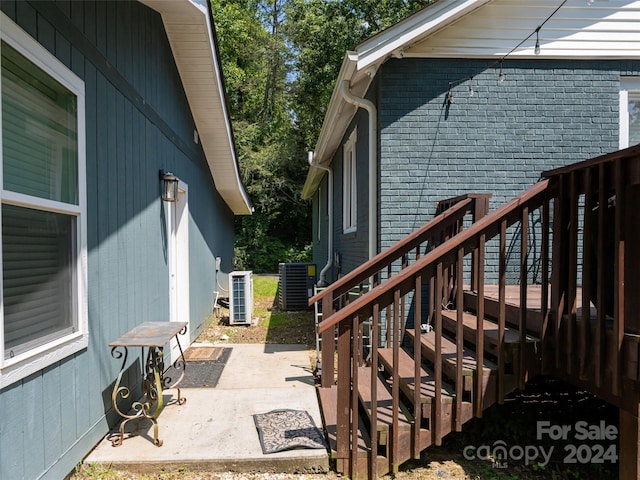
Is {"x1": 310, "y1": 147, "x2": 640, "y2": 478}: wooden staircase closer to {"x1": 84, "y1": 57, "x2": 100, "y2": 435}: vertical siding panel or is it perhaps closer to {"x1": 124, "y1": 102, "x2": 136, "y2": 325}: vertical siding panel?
{"x1": 84, "y1": 57, "x2": 100, "y2": 435}: vertical siding panel

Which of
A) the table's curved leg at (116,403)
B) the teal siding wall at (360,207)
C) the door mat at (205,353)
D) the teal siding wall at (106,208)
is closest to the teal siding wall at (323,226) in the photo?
the teal siding wall at (360,207)

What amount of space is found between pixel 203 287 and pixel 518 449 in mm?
5422

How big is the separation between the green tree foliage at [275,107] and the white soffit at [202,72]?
10.0 meters

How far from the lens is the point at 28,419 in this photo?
2225 millimetres

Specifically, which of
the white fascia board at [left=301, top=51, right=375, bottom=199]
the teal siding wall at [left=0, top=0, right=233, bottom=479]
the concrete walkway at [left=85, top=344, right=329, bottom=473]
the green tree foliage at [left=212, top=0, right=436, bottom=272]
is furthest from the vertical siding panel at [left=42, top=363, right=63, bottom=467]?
the green tree foliage at [left=212, top=0, right=436, bottom=272]

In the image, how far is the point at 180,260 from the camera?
5.89m

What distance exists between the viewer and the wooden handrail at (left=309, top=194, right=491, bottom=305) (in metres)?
3.74

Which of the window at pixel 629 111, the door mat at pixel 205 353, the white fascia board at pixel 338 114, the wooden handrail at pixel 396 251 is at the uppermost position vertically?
the white fascia board at pixel 338 114

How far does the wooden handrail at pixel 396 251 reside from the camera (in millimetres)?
3738

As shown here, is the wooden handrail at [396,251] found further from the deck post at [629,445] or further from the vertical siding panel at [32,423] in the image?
the vertical siding panel at [32,423]

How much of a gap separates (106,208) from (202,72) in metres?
2.84

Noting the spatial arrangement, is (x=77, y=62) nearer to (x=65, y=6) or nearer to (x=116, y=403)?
(x=65, y=6)

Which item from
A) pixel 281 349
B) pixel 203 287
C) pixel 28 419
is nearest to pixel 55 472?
pixel 28 419

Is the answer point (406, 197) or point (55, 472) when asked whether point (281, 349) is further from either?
point (55, 472)
